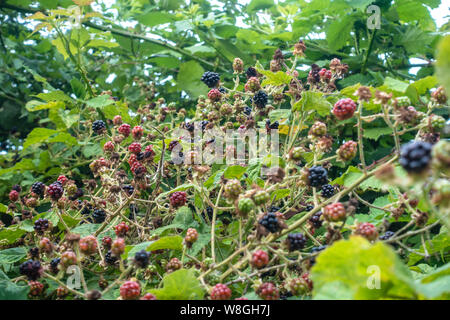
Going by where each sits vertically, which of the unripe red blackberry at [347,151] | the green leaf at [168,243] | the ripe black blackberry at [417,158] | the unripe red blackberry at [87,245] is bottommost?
the green leaf at [168,243]

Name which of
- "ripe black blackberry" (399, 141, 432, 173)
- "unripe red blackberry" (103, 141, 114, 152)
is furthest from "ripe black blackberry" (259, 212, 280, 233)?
"unripe red blackberry" (103, 141, 114, 152)

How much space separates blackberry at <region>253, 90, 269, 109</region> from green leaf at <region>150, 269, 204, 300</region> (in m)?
0.94

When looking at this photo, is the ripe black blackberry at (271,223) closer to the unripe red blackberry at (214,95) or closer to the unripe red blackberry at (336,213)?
the unripe red blackberry at (336,213)

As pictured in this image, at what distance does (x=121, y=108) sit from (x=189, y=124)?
568mm

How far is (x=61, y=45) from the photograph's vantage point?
236 centimetres

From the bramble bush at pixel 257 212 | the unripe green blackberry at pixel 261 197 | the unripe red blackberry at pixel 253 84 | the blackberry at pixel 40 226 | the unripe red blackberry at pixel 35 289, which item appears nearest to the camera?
the bramble bush at pixel 257 212

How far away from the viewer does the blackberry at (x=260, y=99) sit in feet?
5.71

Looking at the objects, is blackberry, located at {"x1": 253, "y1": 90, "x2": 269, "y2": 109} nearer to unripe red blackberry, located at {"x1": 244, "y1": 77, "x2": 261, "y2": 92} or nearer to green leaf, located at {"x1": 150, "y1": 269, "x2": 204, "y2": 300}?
unripe red blackberry, located at {"x1": 244, "y1": 77, "x2": 261, "y2": 92}

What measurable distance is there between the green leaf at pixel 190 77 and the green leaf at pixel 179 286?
1.95m

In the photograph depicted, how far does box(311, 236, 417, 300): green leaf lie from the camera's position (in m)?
0.76

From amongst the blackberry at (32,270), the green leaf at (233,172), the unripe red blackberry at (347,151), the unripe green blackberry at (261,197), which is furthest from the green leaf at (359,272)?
the blackberry at (32,270)

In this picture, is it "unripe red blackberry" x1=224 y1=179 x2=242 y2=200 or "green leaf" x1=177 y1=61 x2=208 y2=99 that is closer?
"unripe red blackberry" x1=224 y1=179 x2=242 y2=200

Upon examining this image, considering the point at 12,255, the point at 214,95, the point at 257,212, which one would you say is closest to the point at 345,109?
the point at 257,212
